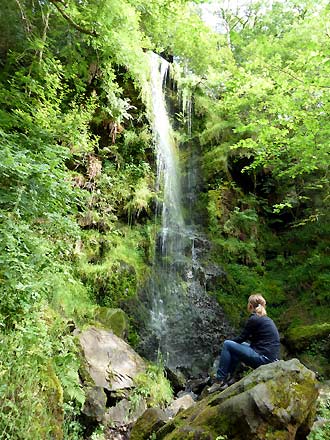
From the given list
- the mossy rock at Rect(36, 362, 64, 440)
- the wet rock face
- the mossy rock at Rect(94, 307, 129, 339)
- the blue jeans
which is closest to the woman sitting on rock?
the blue jeans

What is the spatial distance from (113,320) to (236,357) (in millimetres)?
2722

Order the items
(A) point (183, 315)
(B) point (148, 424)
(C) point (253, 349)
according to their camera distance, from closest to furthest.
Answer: (B) point (148, 424)
(C) point (253, 349)
(A) point (183, 315)

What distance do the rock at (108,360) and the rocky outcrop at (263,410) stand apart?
177cm

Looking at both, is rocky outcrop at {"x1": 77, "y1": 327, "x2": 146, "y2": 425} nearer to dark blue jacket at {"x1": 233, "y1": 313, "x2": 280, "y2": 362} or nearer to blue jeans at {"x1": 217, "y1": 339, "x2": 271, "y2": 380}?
blue jeans at {"x1": 217, "y1": 339, "x2": 271, "y2": 380}

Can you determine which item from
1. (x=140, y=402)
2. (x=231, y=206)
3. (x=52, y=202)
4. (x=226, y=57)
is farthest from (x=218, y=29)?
(x=140, y=402)

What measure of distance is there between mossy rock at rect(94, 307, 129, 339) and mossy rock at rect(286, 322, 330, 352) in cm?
382

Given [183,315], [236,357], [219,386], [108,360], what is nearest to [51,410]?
[219,386]

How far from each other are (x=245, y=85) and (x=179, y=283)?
16.9 feet

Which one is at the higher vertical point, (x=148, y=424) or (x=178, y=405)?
(x=148, y=424)

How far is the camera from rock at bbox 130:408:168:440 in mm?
3914

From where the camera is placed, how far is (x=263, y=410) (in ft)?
9.72

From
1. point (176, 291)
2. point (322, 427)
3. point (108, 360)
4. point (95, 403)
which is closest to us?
point (322, 427)

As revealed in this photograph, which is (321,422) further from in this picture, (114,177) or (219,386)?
(114,177)

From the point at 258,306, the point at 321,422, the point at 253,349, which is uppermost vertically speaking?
the point at 258,306
